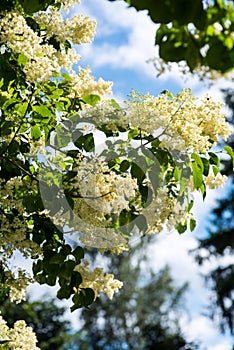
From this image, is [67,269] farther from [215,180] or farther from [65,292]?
[215,180]

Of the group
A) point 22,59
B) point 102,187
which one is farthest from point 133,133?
point 22,59

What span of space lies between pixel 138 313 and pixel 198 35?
16442 millimetres

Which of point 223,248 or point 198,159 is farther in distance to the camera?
point 223,248

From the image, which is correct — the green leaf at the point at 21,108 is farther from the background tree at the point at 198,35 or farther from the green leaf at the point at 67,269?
the background tree at the point at 198,35

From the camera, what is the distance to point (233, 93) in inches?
585

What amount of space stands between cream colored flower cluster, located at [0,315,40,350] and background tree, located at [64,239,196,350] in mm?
14277

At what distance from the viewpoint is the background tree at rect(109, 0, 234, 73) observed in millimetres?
1059

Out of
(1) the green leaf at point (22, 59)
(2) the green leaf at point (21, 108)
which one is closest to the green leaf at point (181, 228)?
(2) the green leaf at point (21, 108)

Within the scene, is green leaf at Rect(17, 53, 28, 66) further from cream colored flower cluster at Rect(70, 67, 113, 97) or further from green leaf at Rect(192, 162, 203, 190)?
green leaf at Rect(192, 162, 203, 190)

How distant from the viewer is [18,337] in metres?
2.51

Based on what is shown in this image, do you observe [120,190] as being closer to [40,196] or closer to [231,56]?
[40,196]

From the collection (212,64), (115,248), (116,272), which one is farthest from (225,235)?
(212,64)

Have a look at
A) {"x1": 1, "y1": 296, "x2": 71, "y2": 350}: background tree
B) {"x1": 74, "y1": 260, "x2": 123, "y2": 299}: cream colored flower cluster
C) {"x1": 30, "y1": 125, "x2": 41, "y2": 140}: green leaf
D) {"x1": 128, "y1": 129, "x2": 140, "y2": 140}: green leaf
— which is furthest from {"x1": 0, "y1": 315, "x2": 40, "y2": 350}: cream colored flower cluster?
{"x1": 1, "y1": 296, "x2": 71, "y2": 350}: background tree

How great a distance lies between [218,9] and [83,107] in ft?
4.50
